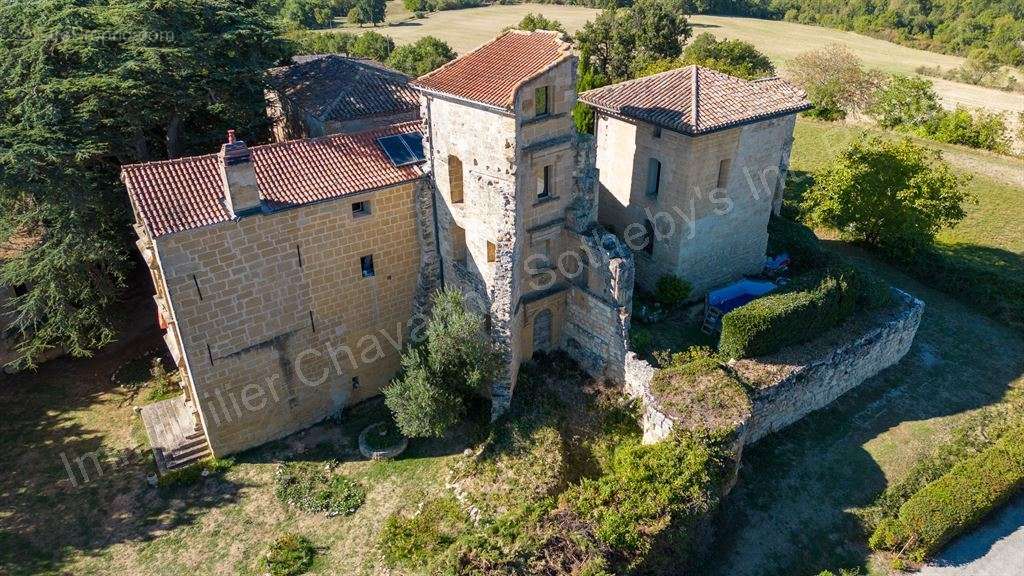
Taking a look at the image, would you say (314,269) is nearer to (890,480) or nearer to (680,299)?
(680,299)

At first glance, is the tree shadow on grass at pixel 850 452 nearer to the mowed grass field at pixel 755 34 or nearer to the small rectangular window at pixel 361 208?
the small rectangular window at pixel 361 208

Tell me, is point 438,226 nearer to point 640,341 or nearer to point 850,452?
point 640,341

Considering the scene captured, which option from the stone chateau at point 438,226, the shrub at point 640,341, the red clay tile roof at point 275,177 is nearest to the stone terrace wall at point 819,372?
the shrub at point 640,341

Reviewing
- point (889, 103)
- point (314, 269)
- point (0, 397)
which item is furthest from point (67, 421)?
point (889, 103)

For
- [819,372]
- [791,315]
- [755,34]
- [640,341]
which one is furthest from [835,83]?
→ [640,341]

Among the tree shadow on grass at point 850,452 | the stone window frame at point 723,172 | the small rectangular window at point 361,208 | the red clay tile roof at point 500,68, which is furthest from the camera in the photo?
the stone window frame at point 723,172
